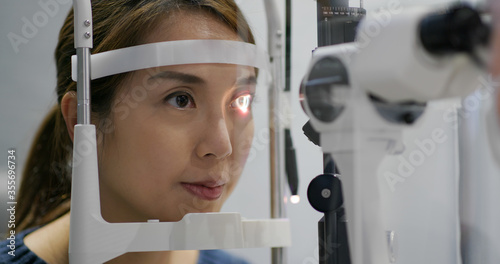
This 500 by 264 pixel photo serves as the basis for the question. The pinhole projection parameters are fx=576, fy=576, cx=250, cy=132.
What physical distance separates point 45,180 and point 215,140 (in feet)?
1.70

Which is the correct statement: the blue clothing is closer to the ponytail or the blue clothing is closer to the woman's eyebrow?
the ponytail

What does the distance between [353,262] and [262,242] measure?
364mm

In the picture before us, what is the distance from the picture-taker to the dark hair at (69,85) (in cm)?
87

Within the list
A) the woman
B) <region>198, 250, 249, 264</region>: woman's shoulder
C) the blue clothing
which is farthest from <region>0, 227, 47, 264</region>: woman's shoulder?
<region>198, 250, 249, 264</region>: woman's shoulder

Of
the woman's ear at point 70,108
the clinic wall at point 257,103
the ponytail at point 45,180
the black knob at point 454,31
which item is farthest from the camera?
the ponytail at point 45,180

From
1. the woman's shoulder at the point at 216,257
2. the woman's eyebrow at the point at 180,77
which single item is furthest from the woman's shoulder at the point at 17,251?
the woman's eyebrow at the point at 180,77

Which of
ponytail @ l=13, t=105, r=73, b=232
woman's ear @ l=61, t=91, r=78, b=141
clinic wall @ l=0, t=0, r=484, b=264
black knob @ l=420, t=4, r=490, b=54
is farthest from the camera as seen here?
ponytail @ l=13, t=105, r=73, b=232

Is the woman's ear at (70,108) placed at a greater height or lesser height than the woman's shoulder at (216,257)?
greater

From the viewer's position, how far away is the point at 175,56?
81 cm

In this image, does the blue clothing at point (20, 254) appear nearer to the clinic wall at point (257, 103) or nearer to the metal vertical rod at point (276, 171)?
the clinic wall at point (257, 103)

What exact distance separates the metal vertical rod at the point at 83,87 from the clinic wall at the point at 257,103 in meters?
0.24

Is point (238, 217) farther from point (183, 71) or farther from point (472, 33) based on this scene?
point (472, 33)

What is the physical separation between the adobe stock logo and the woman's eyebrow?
47cm

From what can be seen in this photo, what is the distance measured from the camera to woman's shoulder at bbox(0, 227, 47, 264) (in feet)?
3.39
